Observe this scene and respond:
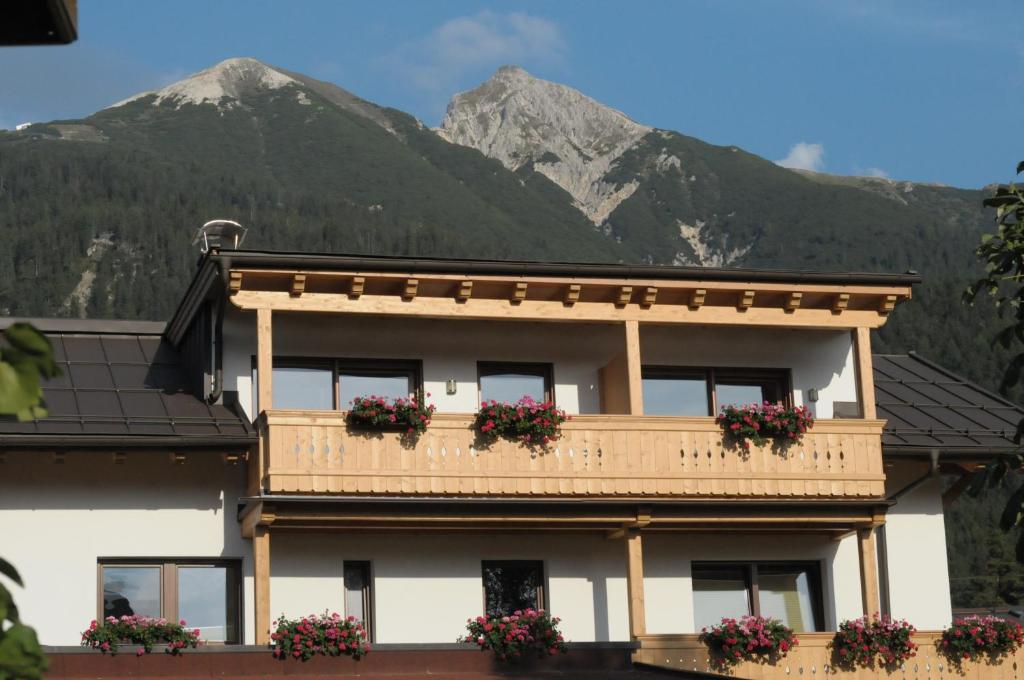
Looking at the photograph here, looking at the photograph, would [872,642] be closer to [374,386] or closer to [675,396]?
[675,396]

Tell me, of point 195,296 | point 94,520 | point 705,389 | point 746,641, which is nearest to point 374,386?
point 195,296

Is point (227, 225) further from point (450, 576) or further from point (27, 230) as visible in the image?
point (27, 230)

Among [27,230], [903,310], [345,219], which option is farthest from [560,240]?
[903,310]

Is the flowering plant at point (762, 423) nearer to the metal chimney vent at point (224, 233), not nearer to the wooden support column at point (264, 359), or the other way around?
the wooden support column at point (264, 359)

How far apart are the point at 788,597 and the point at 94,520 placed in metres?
9.47

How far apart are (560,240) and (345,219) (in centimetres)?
3752

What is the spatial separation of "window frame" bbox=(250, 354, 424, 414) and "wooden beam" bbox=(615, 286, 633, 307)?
2799 mm

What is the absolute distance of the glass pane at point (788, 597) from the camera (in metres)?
22.3

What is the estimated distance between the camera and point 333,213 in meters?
119

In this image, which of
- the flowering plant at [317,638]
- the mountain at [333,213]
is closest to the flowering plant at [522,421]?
the flowering plant at [317,638]

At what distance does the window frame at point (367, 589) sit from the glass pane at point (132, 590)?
234 cm

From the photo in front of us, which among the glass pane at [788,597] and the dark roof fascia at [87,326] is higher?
the dark roof fascia at [87,326]

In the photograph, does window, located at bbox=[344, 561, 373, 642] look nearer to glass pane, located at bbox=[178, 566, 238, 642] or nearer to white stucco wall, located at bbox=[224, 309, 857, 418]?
glass pane, located at bbox=[178, 566, 238, 642]

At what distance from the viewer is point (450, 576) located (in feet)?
68.4
